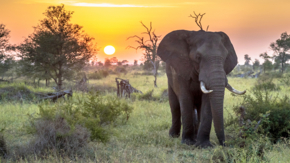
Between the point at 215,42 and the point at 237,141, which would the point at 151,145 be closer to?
the point at 237,141

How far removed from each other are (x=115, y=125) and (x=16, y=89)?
7.17 metres

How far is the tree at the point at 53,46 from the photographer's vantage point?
59.0 feet

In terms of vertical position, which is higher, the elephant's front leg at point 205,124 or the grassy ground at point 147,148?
the elephant's front leg at point 205,124

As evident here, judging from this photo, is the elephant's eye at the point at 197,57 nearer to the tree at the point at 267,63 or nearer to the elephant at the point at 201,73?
the elephant at the point at 201,73

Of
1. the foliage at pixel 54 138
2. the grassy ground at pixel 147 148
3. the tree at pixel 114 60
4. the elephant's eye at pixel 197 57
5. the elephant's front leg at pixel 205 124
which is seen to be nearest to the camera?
the grassy ground at pixel 147 148

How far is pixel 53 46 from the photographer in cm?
1812

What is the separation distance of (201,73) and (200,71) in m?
0.07

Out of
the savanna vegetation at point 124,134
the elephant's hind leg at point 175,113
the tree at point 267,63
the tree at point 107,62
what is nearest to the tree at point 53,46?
the savanna vegetation at point 124,134

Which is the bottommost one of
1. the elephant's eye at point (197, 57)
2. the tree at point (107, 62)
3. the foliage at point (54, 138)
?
the foliage at point (54, 138)

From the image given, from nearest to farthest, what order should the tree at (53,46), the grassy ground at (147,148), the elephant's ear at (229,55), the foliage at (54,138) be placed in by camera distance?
the grassy ground at (147,148) → the foliage at (54,138) → the elephant's ear at (229,55) → the tree at (53,46)

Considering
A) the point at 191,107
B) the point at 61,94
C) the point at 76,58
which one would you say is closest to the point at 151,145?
the point at 191,107

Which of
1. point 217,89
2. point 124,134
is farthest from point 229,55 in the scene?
point 124,134

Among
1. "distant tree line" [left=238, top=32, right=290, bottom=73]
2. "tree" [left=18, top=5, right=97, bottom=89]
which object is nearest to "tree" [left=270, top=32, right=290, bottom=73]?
"distant tree line" [left=238, top=32, right=290, bottom=73]

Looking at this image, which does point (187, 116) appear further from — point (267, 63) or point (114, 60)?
point (114, 60)
